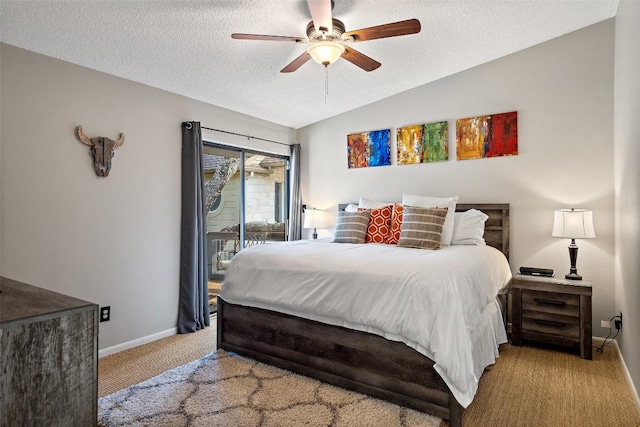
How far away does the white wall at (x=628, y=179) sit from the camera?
7.00 feet

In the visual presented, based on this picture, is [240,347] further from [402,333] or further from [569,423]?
[569,423]

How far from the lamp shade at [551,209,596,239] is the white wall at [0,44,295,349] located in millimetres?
3497

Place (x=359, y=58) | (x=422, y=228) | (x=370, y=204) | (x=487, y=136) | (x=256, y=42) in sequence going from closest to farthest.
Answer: (x=359, y=58) < (x=256, y=42) < (x=422, y=228) < (x=487, y=136) < (x=370, y=204)

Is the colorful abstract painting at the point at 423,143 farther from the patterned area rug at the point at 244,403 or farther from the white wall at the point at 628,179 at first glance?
the patterned area rug at the point at 244,403

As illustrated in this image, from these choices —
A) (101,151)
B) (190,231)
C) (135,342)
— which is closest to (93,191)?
(101,151)

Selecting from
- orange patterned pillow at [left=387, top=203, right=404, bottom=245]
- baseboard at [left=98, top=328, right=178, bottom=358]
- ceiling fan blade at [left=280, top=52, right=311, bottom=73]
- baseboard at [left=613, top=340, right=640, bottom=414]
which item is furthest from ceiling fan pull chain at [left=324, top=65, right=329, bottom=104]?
baseboard at [left=613, top=340, right=640, bottom=414]

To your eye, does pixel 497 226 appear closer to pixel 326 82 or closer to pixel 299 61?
pixel 326 82

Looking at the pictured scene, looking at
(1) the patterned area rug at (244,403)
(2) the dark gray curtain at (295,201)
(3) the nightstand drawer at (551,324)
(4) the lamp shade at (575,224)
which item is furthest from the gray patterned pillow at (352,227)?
(4) the lamp shade at (575,224)

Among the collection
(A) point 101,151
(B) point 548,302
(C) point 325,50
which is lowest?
(B) point 548,302

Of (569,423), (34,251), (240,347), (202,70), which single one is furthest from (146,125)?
(569,423)

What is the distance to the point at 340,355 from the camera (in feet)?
7.55

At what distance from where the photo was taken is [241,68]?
3.21 m

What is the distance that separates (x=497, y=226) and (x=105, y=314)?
12.0ft

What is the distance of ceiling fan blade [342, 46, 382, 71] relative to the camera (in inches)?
99.9
